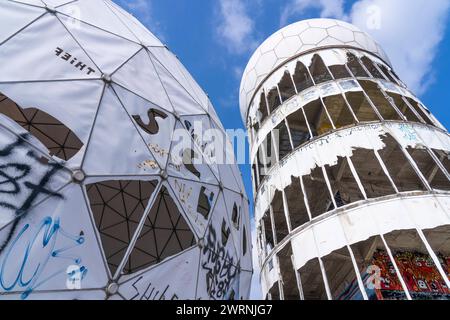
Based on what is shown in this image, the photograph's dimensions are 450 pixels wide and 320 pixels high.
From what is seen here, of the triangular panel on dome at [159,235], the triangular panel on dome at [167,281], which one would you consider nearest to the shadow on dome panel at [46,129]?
the triangular panel on dome at [159,235]

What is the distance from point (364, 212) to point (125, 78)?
40.2 feet

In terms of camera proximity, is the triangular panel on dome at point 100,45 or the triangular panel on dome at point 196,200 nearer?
the triangular panel on dome at point 100,45

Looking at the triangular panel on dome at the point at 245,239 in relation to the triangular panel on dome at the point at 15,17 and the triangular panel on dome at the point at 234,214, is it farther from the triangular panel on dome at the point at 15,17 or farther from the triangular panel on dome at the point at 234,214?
the triangular panel on dome at the point at 15,17

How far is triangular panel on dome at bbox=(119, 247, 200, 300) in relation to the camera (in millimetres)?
6289

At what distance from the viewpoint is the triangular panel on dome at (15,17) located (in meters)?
6.10

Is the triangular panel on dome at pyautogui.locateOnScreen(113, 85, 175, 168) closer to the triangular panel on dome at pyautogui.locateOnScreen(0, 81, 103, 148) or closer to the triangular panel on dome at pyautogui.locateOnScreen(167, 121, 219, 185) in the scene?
the triangular panel on dome at pyautogui.locateOnScreen(167, 121, 219, 185)

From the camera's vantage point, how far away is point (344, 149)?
1788 centimetres

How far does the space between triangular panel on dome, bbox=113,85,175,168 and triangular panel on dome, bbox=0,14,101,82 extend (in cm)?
74

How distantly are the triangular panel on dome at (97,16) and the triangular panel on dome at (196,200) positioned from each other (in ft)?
12.8

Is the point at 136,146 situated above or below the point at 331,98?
below

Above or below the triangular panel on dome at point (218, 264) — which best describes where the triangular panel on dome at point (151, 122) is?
above

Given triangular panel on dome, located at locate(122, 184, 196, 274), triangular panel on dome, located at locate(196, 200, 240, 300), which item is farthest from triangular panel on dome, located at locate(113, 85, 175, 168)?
triangular panel on dome, located at locate(122, 184, 196, 274)
